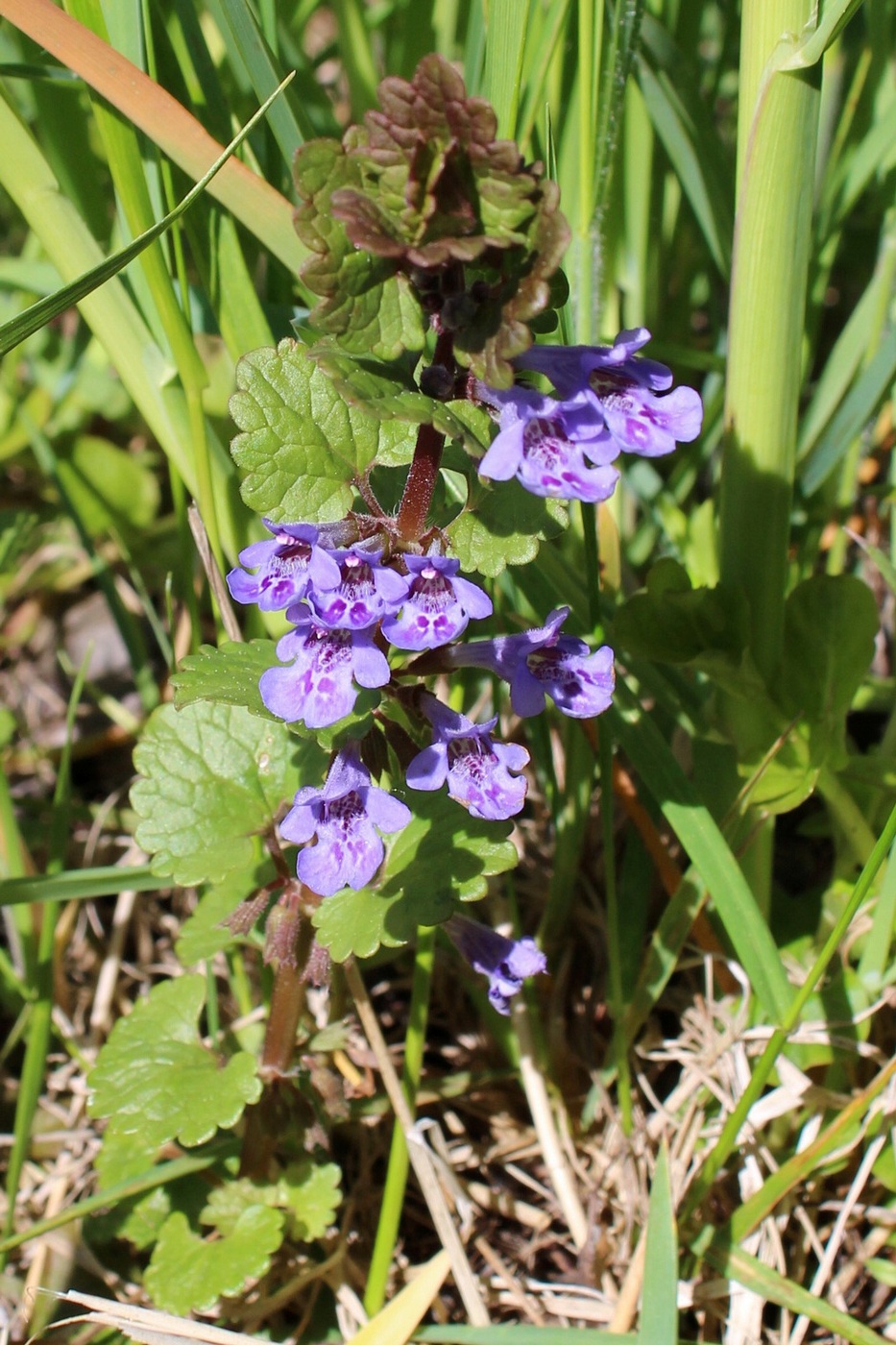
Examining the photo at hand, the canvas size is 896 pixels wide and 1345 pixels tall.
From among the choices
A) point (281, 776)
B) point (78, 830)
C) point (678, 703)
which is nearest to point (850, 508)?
point (678, 703)

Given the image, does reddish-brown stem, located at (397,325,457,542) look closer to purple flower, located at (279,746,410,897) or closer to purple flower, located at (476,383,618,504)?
purple flower, located at (476,383,618,504)

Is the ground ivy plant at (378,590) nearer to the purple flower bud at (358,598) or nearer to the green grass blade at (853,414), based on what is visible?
the purple flower bud at (358,598)

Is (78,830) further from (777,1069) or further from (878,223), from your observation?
(878,223)

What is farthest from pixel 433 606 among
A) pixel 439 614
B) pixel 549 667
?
pixel 549 667

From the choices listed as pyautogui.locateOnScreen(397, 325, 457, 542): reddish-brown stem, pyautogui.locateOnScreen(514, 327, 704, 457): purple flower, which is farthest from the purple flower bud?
pyautogui.locateOnScreen(514, 327, 704, 457): purple flower

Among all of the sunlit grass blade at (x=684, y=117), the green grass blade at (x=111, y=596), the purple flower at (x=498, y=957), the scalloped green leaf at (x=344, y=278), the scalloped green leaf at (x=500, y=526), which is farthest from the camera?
the green grass blade at (x=111, y=596)

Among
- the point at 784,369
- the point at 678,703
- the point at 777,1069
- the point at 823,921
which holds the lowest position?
the point at 777,1069

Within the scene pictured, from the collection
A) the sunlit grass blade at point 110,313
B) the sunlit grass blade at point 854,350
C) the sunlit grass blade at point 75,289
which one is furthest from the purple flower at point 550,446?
the sunlit grass blade at point 854,350
